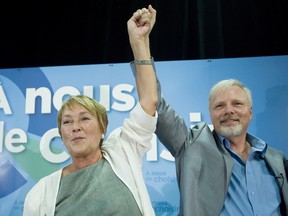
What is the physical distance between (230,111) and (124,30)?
1.24 metres

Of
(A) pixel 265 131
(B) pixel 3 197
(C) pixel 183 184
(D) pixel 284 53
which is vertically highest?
(D) pixel 284 53

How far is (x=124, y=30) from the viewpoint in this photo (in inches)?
109

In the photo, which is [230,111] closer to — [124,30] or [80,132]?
[80,132]

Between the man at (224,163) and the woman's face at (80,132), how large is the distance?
0.28m

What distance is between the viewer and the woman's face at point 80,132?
4.74 ft

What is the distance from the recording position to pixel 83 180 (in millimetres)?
1410

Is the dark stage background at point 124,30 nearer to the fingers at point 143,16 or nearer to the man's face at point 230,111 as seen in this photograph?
the man's face at point 230,111

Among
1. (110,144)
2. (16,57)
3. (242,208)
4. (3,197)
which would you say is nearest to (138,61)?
(110,144)

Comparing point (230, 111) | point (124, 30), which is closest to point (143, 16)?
point (230, 111)

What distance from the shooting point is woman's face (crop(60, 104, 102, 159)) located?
1.44 metres

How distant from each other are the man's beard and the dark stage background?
3.04ft

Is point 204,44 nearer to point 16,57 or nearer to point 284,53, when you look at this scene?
point 284,53

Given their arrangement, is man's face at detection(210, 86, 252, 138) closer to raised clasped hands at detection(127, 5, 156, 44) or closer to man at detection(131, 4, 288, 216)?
man at detection(131, 4, 288, 216)

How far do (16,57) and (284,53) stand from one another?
6.34 ft
